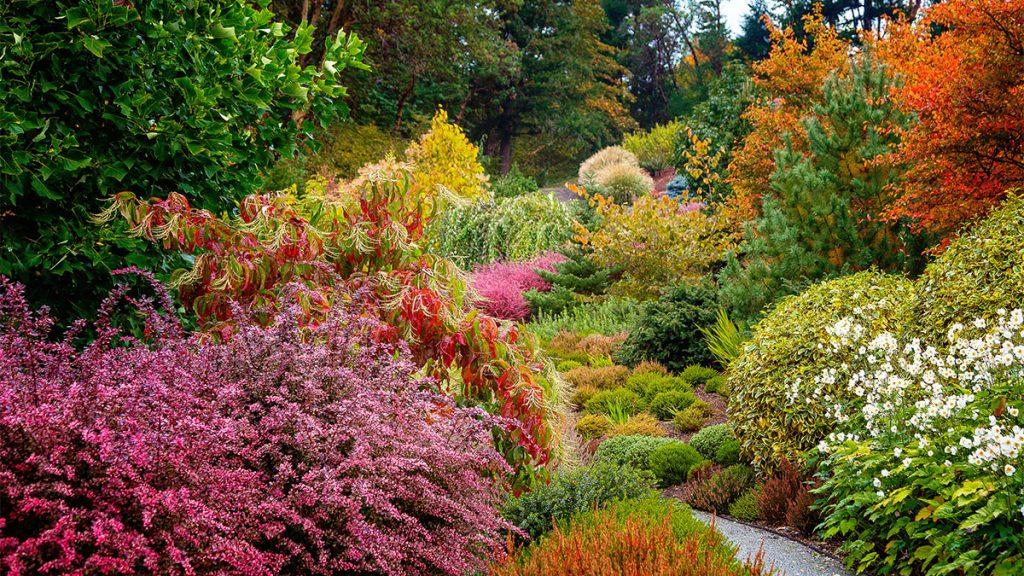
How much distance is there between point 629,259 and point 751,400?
661 cm

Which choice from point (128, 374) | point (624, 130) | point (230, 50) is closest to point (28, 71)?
point (230, 50)

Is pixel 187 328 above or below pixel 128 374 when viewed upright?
below

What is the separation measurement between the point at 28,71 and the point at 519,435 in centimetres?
275

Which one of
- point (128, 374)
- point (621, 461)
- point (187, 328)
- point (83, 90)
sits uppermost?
point (83, 90)

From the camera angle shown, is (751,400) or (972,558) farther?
(751,400)

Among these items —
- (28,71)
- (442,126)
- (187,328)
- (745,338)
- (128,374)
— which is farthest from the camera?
(442,126)

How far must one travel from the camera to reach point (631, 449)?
5.80m

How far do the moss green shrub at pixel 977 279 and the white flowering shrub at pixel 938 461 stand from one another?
13 centimetres

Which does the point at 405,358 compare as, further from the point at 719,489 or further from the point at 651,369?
the point at 651,369

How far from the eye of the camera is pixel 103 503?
2.21 meters

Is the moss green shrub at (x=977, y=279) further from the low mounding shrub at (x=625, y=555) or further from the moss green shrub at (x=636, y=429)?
the moss green shrub at (x=636, y=429)

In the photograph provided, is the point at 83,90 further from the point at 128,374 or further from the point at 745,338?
the point at 745,338

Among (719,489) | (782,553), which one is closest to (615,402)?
(719,489)

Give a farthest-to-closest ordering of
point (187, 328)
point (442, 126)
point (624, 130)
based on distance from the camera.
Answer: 1. point (624, 130)
2. point (442, 126)
3. point (187, 328)
